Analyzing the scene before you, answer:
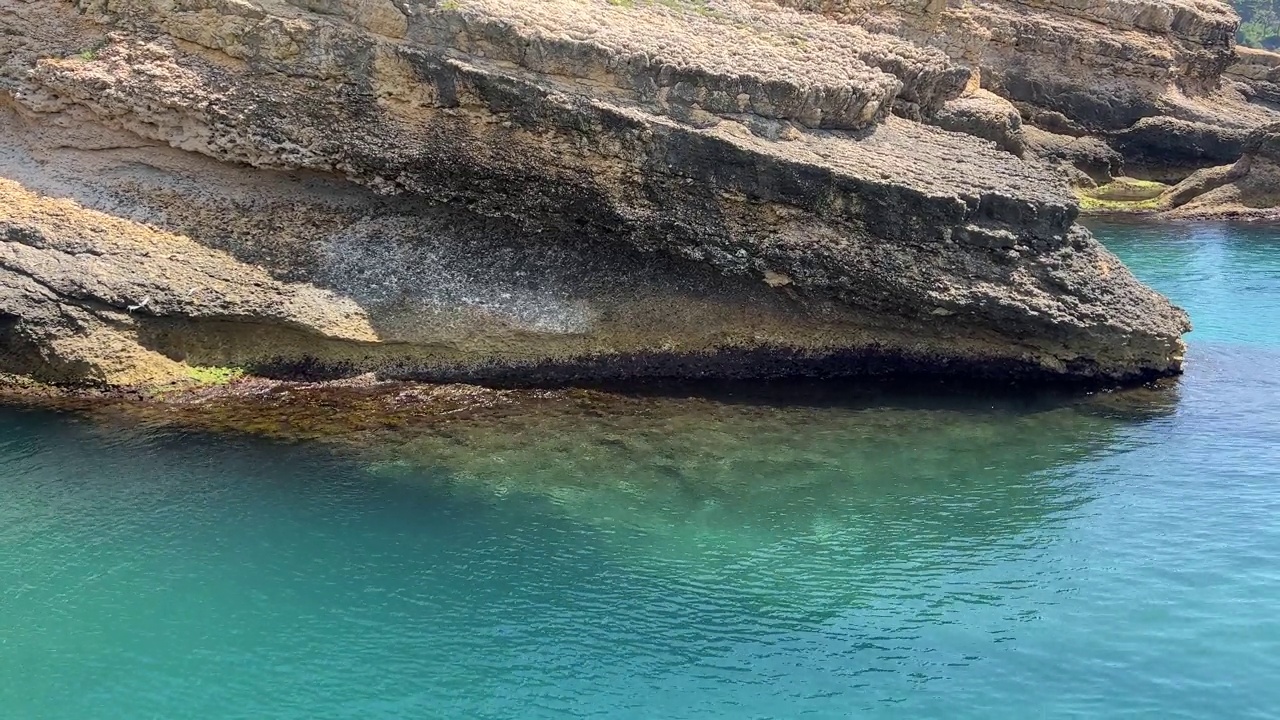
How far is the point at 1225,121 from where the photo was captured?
36.7 metres

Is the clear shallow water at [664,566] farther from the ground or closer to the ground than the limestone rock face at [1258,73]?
closer to the ground

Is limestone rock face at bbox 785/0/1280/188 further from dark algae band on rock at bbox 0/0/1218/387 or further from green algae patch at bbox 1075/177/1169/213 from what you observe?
dark algae band on rock at bbox 0/0/1218/387

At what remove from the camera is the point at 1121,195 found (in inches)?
1318

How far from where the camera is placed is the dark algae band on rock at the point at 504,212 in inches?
532

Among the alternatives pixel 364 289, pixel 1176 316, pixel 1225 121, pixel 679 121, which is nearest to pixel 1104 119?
pixel 1225 121

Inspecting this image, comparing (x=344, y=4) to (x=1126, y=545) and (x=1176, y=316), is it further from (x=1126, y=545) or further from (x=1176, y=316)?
(x=1176, y=316)

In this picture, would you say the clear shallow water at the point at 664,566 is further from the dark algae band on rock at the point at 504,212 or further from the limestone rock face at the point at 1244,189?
Answer: the limestone rock face at the point at 1244,189

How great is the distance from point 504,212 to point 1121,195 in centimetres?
2655

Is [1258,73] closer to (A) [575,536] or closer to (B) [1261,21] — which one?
(A) [575,536]

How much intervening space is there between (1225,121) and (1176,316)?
26.8m

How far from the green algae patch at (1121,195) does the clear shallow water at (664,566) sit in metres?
20.4

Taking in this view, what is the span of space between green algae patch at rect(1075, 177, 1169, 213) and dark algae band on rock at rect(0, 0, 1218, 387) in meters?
19.3

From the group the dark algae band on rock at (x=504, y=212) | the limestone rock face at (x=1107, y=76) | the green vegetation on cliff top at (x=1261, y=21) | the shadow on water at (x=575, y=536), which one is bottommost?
the shadow on water at (x=575, y=536)

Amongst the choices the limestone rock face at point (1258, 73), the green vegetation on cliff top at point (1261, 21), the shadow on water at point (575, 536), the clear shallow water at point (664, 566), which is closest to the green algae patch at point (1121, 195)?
the limestone rock face at point (1258, 73)
